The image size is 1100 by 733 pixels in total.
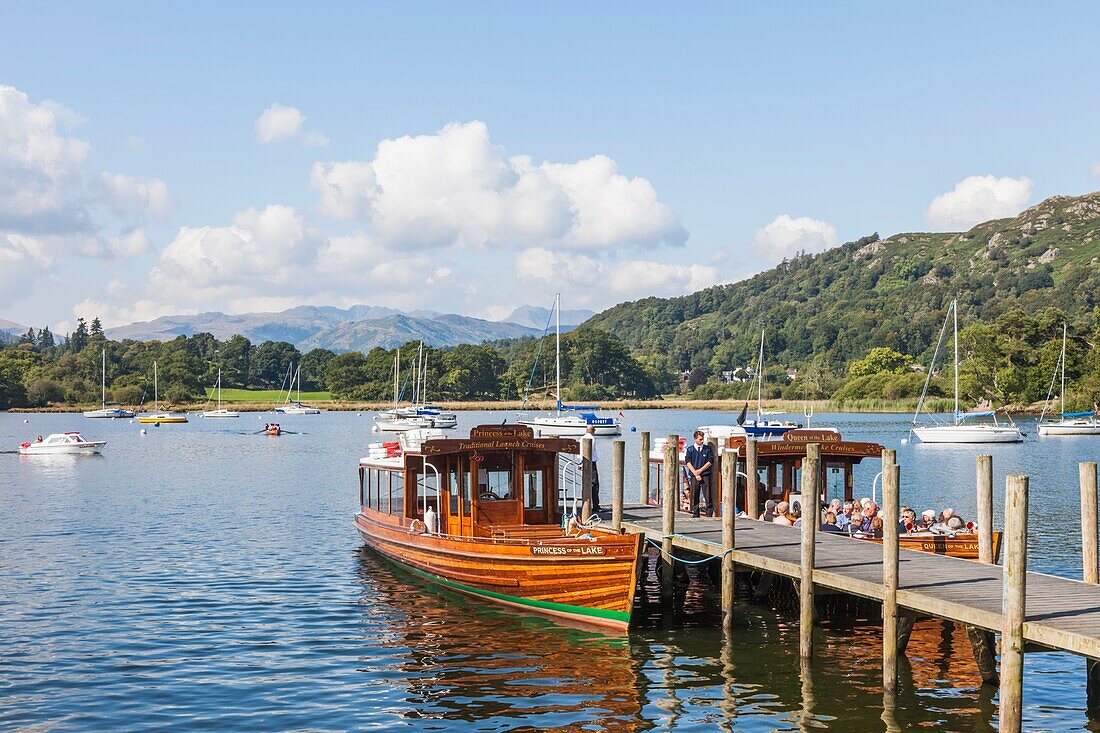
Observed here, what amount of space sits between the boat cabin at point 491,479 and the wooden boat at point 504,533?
0.02m

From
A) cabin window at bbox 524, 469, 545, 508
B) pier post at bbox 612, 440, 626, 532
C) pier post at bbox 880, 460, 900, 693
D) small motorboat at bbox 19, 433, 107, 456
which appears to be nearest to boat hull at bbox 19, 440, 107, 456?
small motorboat at bbox 19, 433, 107, 456

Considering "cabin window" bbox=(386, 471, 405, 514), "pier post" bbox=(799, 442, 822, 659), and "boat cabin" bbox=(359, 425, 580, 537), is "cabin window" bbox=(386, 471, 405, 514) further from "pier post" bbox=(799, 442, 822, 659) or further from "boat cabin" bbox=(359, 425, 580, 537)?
"pier post" bbox=(799, 442, 822, 659)

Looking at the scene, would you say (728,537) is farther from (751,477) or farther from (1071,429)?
(1071,429)

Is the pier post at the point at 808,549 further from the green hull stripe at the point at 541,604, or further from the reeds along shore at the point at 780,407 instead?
the reeds along shore at the point at 780,407

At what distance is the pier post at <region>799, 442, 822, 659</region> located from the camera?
19375 millimetres

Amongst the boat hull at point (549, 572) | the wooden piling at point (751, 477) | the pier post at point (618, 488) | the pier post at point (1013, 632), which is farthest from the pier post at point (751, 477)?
the pier post at point (1013, 632)

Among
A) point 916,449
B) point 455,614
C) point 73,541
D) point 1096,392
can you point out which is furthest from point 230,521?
point 1096,392

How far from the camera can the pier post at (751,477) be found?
86.2 ft

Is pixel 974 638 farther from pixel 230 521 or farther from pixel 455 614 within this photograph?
pixel 230 521

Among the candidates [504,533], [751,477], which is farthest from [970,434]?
[504,533]

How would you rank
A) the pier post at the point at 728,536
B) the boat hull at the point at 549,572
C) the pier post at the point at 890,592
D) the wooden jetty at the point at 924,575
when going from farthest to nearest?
the boat hull at the point at 549,572 → the pier post at the point at 728,536 → the pier post at the point at 890,592 → the wooden jetty at the point at 924,575

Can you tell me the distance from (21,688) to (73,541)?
19.2 metres

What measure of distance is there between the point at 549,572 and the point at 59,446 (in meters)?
66.9

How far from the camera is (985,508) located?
2083cm
